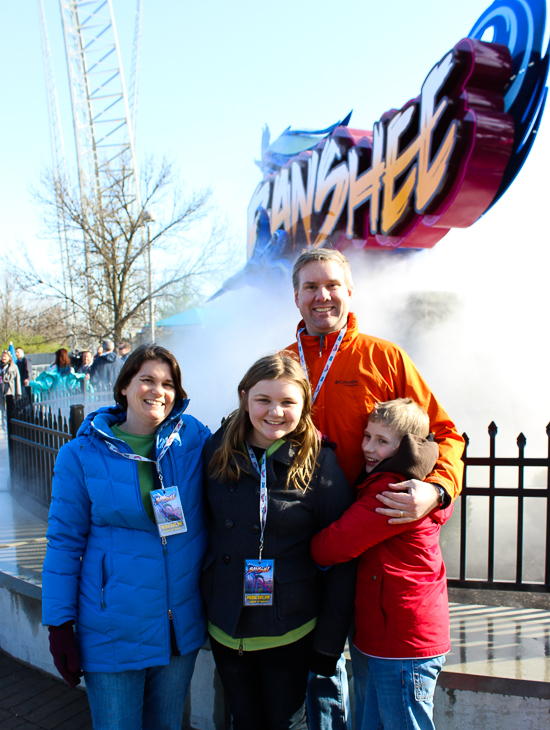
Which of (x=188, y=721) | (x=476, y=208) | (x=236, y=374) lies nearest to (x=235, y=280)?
(x=236, y=374)

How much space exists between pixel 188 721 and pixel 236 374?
1021 centimetres

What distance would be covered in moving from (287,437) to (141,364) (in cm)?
64

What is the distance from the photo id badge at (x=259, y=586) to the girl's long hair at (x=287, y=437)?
303mm

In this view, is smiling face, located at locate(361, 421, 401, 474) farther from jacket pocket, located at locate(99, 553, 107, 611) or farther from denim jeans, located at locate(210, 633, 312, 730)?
jacket pocket, located at locate(99, 553, 107, 611)

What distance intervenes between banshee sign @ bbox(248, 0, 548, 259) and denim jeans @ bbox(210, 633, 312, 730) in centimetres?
586

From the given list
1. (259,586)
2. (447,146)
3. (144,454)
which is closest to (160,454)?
(144,454)

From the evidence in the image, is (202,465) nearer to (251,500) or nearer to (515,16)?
(251,500)

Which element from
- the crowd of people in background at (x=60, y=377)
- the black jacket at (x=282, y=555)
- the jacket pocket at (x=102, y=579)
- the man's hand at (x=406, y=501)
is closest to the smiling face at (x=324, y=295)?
the black jacket at (x=282, y=555)

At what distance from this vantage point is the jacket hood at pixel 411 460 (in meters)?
1.60

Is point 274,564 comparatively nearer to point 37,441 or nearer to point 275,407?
point 275,407

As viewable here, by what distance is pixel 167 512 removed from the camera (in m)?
1.68

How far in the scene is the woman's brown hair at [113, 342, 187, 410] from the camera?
187 cm

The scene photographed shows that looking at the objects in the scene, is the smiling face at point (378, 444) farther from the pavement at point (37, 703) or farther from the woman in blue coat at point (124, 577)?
the pavement at point (37, 703)

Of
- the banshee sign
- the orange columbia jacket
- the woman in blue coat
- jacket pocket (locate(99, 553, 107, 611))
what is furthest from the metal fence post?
the banshee sign
